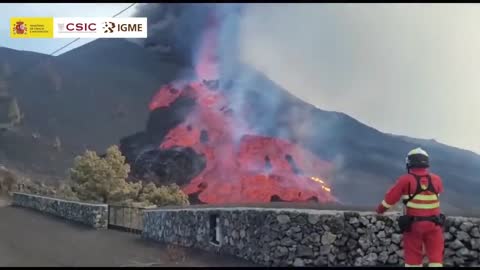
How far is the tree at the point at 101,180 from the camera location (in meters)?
24.3

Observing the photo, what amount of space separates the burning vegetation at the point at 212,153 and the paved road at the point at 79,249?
1841 centimetres

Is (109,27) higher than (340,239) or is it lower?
higher

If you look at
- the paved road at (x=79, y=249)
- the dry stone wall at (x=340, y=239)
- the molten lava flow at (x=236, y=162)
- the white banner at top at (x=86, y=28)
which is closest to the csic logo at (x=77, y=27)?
the white banner at top at (x=86, y=28)

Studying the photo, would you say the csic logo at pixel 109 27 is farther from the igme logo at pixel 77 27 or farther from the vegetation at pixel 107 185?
the vegetation at pixel 107 185

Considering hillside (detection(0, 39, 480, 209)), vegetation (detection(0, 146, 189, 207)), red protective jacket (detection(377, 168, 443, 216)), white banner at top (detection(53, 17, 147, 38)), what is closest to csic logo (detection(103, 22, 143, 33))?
white banner at top (detection(53, 17, 147, 38))

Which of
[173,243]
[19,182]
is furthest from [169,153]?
[173,243]

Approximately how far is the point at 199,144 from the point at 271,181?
714 centimetres

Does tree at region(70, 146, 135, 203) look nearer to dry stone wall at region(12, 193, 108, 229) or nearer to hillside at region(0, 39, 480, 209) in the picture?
dry stone wall at region(12, 193, 108, 229)

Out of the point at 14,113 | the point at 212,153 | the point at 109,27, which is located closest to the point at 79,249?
the point at 109,27

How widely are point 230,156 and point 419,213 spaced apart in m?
32.1

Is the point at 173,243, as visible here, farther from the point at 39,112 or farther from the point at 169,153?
the point at 39,112

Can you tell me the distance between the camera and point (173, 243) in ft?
41.6

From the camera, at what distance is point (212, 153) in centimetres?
3956

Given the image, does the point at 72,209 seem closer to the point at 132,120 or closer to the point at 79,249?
the point at 79,249
